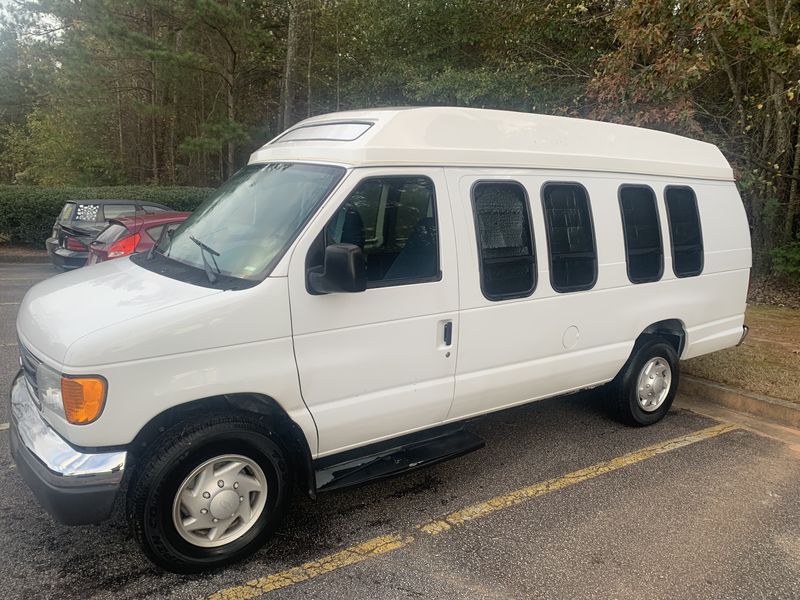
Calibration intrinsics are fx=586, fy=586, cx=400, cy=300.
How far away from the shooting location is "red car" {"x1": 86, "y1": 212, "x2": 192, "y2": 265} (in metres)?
8.51

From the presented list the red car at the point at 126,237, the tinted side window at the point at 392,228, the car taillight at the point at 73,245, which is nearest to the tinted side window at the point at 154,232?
the red car at the point at 126,237

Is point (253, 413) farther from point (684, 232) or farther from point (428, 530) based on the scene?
point (684, 232)

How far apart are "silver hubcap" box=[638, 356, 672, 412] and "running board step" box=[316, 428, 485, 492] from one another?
1880 millimetres

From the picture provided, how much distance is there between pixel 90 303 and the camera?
115 inches

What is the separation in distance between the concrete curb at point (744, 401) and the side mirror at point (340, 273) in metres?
4.24

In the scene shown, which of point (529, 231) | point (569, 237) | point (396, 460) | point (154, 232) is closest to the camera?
point (396, 460)

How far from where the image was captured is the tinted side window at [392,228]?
320 centimetres

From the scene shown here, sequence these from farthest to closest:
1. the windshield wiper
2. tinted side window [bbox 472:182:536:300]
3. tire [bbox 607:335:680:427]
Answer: tire [bbox 607:335:680:427], tinted side window [bbox 472:182:536:300], the windshield wiper

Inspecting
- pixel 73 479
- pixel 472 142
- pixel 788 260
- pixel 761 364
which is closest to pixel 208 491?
pixel 73 479

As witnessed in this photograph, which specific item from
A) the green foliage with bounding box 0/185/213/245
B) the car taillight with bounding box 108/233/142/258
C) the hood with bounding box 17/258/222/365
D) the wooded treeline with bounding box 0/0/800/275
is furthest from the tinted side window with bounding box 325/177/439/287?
the green foliage with bounding box 0/185/213/245

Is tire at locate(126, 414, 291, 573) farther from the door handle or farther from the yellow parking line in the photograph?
the door handle

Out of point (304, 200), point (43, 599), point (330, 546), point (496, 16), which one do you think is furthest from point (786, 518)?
point (496, 16)

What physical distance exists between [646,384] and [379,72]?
47.3 ft

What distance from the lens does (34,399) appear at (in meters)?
3.00
